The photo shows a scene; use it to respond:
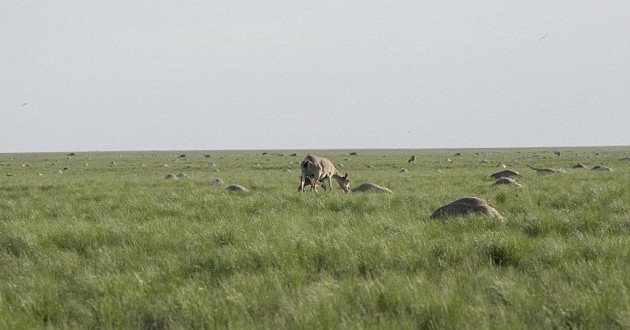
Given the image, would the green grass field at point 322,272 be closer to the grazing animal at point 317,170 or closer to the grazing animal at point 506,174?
the grazing animal at point 317,170

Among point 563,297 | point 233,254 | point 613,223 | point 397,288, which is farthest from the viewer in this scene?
point 613,223

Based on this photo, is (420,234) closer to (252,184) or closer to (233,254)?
(233,254)

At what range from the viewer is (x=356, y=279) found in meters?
5.67

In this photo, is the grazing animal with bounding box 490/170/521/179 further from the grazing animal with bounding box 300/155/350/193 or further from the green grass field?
the green grass field

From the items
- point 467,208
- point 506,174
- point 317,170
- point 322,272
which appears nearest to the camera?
point 322,272

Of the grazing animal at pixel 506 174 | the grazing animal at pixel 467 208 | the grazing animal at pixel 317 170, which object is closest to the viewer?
the grazing animal at pixel 467 208

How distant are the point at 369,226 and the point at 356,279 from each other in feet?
11.7

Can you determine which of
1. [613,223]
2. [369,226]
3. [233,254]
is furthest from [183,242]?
[613,223]

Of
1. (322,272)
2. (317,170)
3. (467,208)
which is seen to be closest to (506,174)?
(317,170)

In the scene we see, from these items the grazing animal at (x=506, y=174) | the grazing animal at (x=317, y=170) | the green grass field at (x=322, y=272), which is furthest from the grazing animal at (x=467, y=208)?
the grazing animal at (x=506, y=174)

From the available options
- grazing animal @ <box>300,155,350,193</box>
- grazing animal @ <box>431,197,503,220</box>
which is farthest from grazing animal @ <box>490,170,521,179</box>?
grazing animal @ <box>431,197,503,220</box>

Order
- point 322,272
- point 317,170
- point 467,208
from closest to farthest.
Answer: point 322,272
point 467,208
point 317,170

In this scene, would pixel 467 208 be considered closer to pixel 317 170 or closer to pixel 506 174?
pixel 317 170

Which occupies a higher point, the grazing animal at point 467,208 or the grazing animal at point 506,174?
the grazing animal at point 467,208
